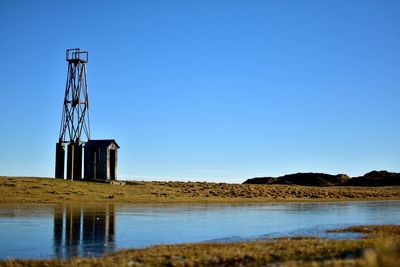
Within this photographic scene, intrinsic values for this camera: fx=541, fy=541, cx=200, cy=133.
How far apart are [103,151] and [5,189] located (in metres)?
16.2

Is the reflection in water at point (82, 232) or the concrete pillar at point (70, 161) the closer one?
the reflection in water at point (82, 232)

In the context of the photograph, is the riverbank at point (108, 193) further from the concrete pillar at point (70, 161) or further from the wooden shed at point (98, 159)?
the concrete pillar at point (70, 161)

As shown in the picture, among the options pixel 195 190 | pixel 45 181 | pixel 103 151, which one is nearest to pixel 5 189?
pixel 45 181

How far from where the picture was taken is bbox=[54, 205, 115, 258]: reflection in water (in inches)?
820

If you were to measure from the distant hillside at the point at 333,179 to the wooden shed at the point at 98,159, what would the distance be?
9374cm

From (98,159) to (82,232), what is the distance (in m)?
40.5

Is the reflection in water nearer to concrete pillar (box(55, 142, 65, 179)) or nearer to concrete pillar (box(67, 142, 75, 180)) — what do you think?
concrete pillar (box(67, 142, 75, 180))

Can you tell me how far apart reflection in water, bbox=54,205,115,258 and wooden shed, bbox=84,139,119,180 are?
25.0m

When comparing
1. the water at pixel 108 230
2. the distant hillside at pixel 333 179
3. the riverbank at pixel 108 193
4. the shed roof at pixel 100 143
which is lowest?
the water at pixel 108 230

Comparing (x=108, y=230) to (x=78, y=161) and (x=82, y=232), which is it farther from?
(x=78, y=161)

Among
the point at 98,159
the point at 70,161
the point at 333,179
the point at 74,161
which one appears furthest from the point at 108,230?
the point at 333,179

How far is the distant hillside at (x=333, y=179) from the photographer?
152 meters

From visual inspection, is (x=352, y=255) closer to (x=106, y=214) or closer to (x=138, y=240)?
(x=138, y=240)

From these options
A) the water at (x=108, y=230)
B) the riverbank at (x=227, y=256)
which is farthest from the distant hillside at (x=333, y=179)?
the riverbank at (x=227, y=256)
